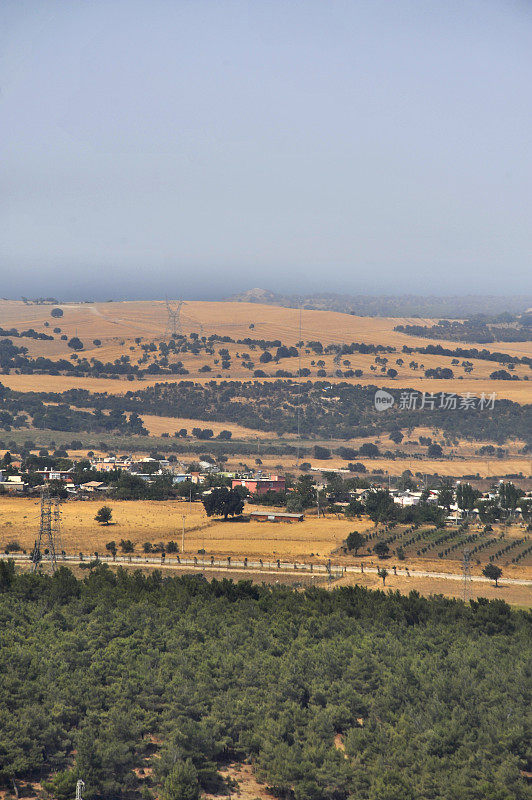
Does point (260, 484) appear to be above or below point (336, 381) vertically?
below

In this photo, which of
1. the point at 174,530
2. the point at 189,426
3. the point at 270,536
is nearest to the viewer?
the point at 270,536

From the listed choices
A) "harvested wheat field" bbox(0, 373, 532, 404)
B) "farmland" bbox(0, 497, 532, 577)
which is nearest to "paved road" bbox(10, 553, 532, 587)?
"farmland" bbox(0, 497, 532, 577)

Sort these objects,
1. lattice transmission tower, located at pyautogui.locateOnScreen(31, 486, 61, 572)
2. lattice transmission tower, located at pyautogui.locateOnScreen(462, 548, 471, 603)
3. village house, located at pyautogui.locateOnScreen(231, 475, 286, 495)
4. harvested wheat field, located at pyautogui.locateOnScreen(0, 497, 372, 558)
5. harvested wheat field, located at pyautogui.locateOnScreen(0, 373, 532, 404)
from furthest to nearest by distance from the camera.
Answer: harvested wheat field, located at pyautogui.locateOnScreen(0, 373, 532, 404) → village house, located at pyautogui.locateOnScreen(231, 475, 286, 495) → harvested wheat field, located at pyautogui.locateOnScreen(0, 497, 372, 558) → lattice transmission tower, located at pyautogui.locateOnScreen(31, 486, 61, 572) → lattice transmission tower, located at pyautogui.locateOnScreen(462, 548, 471, 603)

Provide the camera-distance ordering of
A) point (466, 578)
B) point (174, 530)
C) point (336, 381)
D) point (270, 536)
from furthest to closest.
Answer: point (336, 381) < point (174, 530) < point (270, 536) < point (466, 578)

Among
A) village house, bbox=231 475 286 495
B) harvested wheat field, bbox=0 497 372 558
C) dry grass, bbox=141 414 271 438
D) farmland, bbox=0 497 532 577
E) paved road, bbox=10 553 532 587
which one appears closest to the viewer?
paved road, bbox=10 553 532 587

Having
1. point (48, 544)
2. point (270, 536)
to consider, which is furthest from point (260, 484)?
point (48, 544)

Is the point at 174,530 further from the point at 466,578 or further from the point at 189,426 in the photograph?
the point at 189,426

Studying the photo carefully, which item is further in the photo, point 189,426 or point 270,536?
point 189,426

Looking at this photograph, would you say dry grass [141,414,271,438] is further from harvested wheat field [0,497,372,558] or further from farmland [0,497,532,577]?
farmland [0,497,532,577]

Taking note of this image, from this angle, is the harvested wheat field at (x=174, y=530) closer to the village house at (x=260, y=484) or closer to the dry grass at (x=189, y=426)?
the village house at (x=260, y=484)
